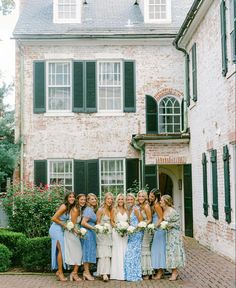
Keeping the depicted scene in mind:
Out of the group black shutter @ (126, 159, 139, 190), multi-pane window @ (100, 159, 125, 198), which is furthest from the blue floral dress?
multi-pane window @ (100, 159, 125, 198)

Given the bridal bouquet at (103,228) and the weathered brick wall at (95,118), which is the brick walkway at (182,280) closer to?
the bridal bouquet at (103,228)

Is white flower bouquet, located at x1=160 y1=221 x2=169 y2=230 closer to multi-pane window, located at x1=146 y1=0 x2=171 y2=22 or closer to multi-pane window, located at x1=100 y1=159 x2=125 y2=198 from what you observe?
multi-pane window, located at x1=100 y1=159 x2=125 y2=198

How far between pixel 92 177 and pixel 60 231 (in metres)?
8.16

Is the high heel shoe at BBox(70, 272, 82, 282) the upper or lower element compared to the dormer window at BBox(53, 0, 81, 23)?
lower

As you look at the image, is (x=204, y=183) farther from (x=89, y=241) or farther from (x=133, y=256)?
(x=89, y=241)

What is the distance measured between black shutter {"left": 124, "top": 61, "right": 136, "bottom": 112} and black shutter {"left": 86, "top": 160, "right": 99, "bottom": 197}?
2.25 m

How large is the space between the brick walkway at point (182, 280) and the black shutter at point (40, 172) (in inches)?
305

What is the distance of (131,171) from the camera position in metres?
18.8

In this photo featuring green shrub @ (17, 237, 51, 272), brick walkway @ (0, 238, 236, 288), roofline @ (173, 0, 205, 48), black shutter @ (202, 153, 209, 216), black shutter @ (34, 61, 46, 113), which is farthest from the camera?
black shutter @ (34, 61, 46, 113)

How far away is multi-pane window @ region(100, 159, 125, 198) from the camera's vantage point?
18875mm

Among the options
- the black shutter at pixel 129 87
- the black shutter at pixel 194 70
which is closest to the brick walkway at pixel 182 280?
the black shutter at pixel 194 70

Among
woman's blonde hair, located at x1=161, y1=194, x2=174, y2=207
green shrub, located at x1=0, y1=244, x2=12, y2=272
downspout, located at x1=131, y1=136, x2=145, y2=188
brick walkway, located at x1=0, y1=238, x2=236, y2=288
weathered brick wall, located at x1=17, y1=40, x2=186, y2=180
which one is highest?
weathered brick wall, located at x1=17, y1=40, x2=186, y2=180

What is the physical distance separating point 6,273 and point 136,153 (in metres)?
8.61

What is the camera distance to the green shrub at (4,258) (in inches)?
450
